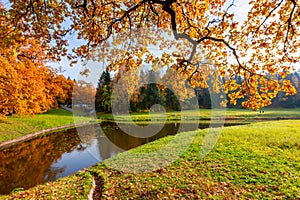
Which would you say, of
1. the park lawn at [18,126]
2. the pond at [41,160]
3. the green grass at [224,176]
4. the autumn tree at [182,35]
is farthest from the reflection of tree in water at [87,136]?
the autumn tree at [182,35]

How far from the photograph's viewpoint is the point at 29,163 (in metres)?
10.3

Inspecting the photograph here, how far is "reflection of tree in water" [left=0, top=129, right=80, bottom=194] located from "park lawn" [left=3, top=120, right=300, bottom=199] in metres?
2.09

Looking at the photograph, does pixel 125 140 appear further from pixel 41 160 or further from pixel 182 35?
pixel 182 35

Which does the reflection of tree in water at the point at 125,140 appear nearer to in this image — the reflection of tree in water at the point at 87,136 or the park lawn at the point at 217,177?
the reflection of tree in water at the point at 87,136

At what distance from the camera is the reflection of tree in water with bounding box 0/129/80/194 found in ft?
25.8

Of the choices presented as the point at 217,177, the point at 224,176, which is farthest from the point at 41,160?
the point at 224,176

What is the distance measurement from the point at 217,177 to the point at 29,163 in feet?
33.7

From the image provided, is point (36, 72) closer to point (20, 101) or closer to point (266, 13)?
point (20, 101)

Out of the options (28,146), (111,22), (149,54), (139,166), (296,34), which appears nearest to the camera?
(296,34)

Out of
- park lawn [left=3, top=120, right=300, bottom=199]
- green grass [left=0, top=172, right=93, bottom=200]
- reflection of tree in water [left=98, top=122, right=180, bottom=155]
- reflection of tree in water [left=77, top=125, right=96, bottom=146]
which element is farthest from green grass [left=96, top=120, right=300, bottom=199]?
reflection of tree in water [left=77, top=125, right=96, bottom=146]

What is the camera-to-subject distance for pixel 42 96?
11.3 meters

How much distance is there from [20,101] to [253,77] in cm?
1199

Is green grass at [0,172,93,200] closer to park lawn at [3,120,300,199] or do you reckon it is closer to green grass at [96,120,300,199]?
park lawn at [3,120,300,199]

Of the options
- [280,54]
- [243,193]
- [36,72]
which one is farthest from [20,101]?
[280,54]
